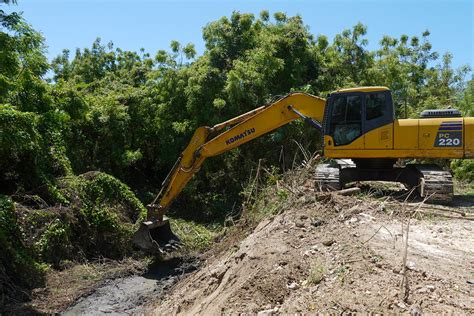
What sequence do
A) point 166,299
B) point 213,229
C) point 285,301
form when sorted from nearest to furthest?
point 285,301
point 166,299
point 213,229

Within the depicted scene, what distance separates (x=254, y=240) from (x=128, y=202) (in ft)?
21.8

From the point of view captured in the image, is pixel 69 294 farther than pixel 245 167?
No

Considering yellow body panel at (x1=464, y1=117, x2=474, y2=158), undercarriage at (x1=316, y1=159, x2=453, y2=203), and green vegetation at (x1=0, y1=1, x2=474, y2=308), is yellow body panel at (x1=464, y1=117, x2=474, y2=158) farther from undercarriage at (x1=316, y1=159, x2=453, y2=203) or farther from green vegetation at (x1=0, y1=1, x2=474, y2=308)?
green vegetation at (x1=0, y1=1, x2=474, y2=308)

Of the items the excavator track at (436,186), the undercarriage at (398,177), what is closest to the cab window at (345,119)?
the undercarriage at (398,177)

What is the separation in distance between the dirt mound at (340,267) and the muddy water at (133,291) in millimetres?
1043

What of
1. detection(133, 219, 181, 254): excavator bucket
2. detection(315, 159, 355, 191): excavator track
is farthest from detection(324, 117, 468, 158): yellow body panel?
detection(133, 219, 181, 254): excavator bucket

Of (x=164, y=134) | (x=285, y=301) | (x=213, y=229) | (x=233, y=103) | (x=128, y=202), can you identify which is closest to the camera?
(x=285, y=301)

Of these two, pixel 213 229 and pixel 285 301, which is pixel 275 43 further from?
pixel 285 301

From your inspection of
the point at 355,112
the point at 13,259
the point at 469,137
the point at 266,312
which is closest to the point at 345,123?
the point at 355,112

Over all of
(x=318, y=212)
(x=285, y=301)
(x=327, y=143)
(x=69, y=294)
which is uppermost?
(x=327, y=143)

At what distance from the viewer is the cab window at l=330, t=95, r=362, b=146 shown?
10.3 m

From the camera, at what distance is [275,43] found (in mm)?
17719

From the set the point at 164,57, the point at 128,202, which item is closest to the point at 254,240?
the point at 128,202

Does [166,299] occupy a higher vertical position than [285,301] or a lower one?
lower
